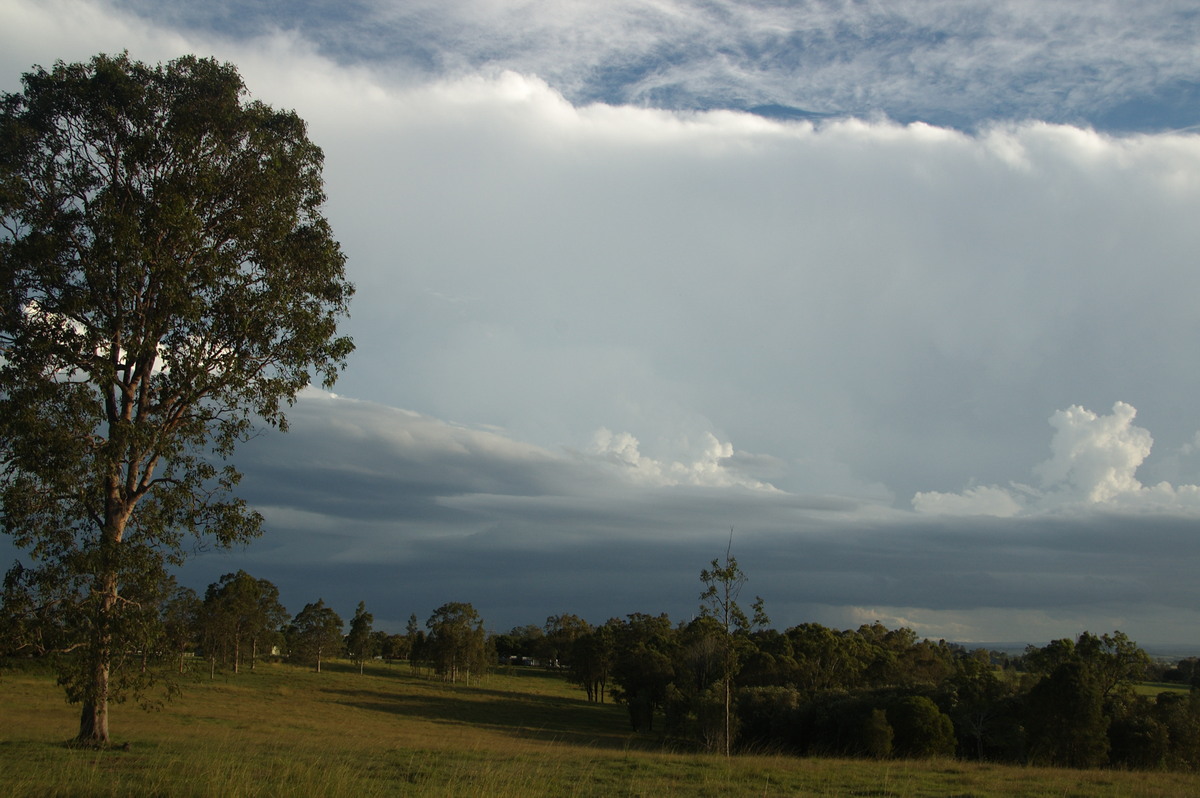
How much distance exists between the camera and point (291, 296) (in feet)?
57.3

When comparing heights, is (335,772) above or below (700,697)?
above

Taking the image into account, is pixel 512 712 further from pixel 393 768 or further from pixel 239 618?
pixel 393 768

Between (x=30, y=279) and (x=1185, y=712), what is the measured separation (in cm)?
4041

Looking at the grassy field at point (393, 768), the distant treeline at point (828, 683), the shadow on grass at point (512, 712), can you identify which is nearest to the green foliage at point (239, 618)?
the distant treeline at point (828, 683)

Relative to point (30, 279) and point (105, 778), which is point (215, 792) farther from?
point (30, 279)

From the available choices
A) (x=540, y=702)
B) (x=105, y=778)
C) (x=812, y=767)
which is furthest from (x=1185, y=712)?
(x=540, y=702)

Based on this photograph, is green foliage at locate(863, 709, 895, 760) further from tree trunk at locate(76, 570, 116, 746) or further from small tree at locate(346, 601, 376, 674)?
small tree at locate(346, 601, 376, 674)

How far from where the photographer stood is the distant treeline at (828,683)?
1886cm

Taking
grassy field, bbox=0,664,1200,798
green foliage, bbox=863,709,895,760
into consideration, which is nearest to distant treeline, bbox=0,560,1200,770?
green foliage, bbox=863,709,895,760

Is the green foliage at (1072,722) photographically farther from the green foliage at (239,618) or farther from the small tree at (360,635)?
the small tree at (360,635)

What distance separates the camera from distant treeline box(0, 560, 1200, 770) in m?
18.9

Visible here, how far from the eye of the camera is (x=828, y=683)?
60594mm

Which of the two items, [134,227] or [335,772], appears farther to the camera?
[134,227]

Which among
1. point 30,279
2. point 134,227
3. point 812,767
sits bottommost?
point 812,767
